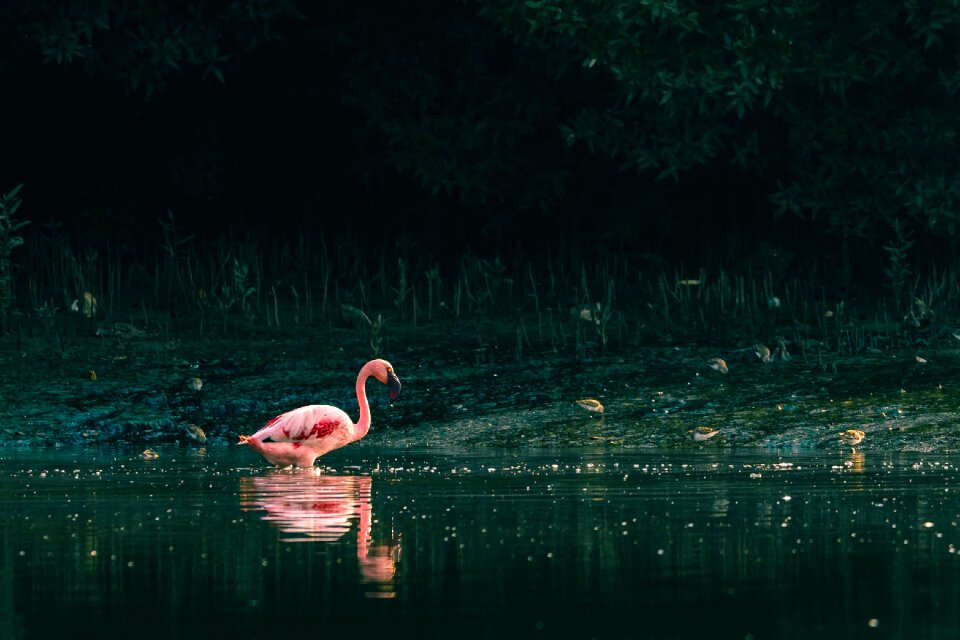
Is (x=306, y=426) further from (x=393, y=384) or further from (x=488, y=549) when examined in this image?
(x=488, y=549)

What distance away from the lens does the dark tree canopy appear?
22.5 metres

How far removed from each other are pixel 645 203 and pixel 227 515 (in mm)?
16113

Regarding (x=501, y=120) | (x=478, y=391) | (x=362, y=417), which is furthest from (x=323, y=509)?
(x=501, y=120)

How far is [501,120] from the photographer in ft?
80.9

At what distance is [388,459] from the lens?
1476 centimetres

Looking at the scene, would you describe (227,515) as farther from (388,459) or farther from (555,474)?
(388,459)

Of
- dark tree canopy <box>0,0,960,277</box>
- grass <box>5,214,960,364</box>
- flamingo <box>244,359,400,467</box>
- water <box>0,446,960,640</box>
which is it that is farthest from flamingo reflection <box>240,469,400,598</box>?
dark tree canopy <box>0,0,960,277</box>

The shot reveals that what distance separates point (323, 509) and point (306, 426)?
3494 millimetres

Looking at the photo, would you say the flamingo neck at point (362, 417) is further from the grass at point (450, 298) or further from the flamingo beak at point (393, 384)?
the grass at point (450, 298)

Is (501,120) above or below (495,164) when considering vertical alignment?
above

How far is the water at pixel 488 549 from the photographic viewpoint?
7145 mm

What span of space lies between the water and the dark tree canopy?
919cm

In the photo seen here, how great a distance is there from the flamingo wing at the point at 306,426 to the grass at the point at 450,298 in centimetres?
504

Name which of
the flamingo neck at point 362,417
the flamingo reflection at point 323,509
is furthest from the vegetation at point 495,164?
the flamingo reflection at point 323,509
